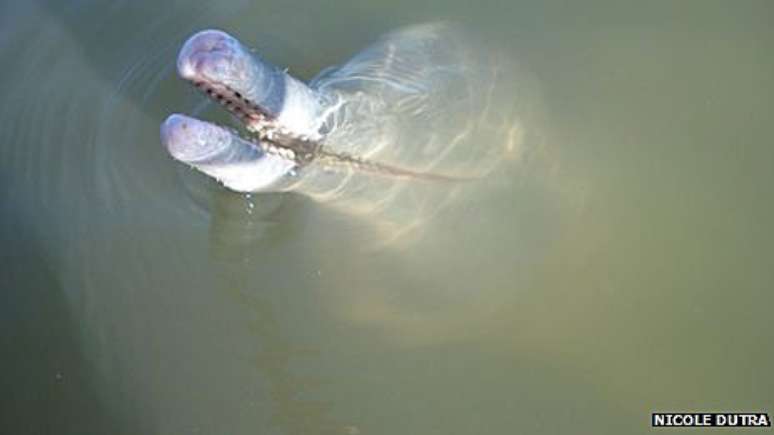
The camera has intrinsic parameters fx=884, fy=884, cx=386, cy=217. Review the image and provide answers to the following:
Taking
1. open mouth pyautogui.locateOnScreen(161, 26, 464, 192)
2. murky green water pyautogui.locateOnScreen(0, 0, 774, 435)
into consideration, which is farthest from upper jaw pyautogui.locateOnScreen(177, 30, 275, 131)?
murky green water pyautogui.locateOnScreen(0, 0, 774, 435)

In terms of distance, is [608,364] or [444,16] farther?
[444,16]

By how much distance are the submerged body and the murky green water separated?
185 mm

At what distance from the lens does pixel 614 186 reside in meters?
4.51

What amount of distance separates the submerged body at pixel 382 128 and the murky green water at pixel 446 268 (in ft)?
0.61

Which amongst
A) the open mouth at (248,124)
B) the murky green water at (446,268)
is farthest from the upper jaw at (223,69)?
the murky green water at (446,268)

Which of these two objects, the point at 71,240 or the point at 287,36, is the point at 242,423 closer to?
the point at 71,240

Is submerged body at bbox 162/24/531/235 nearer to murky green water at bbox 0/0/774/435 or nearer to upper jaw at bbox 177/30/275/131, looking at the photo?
upper jaw at bbox 177/30/275/131

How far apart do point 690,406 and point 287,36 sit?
2936mm

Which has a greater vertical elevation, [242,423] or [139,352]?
[139,352]

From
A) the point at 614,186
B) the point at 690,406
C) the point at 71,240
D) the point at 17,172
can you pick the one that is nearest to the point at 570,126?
the point at 614,186

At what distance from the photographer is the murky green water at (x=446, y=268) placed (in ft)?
13.6

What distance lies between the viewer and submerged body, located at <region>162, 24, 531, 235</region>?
11.5 feet

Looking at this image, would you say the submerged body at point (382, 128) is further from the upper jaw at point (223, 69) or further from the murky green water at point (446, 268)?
the murky green water at point (446, 268)

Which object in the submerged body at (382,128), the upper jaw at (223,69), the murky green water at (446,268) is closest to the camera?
the upper jaw at (223,69)
